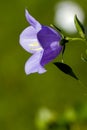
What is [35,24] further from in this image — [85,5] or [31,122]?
[85,5]

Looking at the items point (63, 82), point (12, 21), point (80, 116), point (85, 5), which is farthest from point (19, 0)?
point (80, 116)

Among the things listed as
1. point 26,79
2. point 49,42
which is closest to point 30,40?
point 49,42

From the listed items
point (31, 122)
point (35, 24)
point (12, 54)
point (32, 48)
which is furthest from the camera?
point (12, 54)

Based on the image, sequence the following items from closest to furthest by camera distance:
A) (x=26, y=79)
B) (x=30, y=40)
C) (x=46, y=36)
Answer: (x=46, y=36), (x=30, y=40), (x=26, y=79)

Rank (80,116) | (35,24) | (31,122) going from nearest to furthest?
1. (35,24)
2. (80,116)
3. (31,122)

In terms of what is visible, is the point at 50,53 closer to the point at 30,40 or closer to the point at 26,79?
the point at 30,40

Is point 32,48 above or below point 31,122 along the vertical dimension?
above
